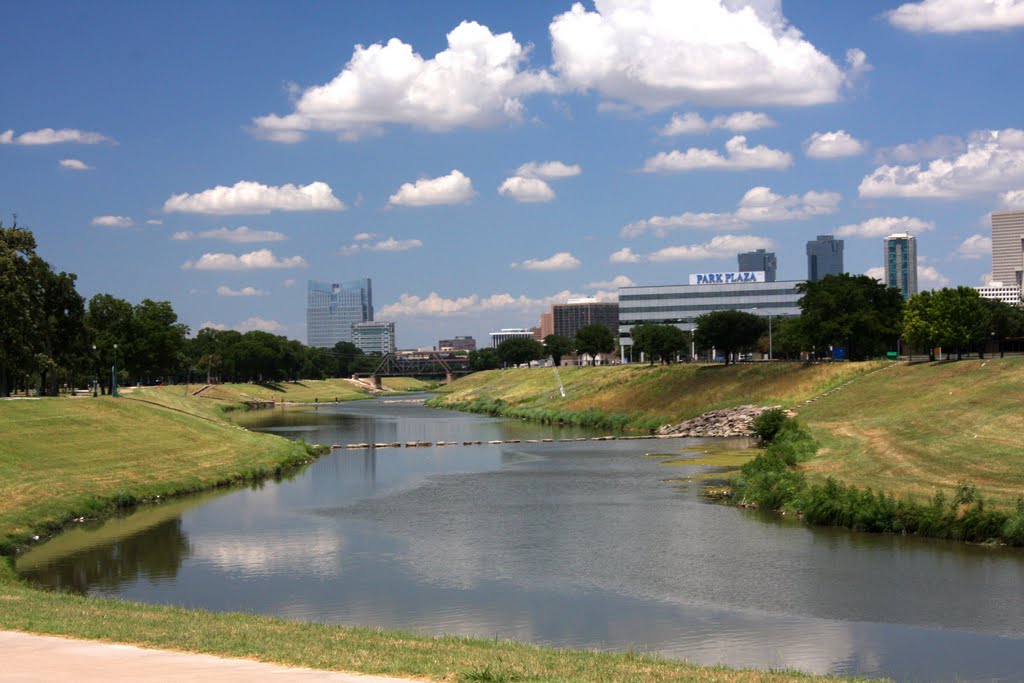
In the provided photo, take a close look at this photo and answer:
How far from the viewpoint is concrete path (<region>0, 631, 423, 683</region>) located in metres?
17.6

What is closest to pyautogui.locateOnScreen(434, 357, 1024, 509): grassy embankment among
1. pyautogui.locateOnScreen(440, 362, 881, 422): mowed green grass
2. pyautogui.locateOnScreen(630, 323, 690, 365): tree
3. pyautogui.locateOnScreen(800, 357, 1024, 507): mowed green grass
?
pyautogui.locateOnScreen(800, 357, 1024, 507): mowed green grass

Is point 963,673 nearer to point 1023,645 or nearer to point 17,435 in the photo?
point 1023,645

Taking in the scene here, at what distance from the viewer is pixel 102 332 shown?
11319 centimetres

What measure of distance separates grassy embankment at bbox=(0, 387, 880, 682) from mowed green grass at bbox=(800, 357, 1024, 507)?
2973 centimetres

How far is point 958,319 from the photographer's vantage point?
98.4 meters

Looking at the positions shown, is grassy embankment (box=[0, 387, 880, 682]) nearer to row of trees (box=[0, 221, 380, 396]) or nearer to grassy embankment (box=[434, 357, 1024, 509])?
row of trees (box=[0, 221, 380, 396])

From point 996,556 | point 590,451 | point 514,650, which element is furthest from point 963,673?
point 590,451

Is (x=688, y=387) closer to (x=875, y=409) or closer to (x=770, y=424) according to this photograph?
(x=770, y=424)

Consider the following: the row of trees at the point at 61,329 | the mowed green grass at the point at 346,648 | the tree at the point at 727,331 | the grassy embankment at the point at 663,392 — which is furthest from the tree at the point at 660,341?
the mowed green grass at the point at 346,648

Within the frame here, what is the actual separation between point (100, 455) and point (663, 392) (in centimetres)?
7597

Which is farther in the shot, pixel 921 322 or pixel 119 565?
pixel 921 322

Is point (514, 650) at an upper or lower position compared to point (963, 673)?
upper

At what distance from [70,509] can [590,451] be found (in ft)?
156

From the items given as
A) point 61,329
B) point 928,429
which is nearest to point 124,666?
point 928,429
